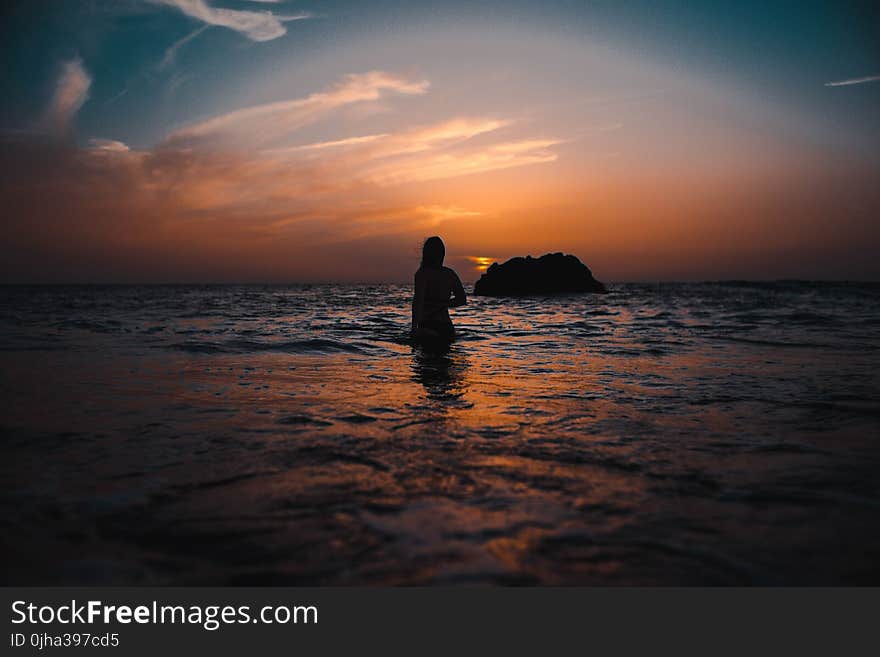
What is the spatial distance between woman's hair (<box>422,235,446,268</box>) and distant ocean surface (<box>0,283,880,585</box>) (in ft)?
9.85

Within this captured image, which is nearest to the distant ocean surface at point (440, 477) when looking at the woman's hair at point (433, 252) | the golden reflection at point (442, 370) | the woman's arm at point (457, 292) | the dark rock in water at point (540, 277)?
the golden reflection at point (442, 370)

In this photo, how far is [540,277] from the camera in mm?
54812

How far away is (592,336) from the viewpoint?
12.1m

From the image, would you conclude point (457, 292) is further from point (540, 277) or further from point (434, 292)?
point (540, 277)

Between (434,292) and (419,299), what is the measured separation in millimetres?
324

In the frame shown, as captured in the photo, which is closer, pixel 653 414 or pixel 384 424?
pixel 384 424

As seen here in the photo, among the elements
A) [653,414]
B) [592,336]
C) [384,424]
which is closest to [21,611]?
[384,424]

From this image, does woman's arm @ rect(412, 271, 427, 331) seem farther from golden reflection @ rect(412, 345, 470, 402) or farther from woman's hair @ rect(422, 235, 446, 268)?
golden reflection @ rect(412, 345, 470, 402)

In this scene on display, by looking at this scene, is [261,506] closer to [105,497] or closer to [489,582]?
[105,497]

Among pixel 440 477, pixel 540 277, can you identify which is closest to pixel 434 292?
pixel 440 477

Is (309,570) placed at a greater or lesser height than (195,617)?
greater

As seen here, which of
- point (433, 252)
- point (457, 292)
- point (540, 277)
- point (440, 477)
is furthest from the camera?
point (540, 277)

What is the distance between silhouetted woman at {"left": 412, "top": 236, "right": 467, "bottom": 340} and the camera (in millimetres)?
8766

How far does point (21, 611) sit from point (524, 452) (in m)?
2.69
